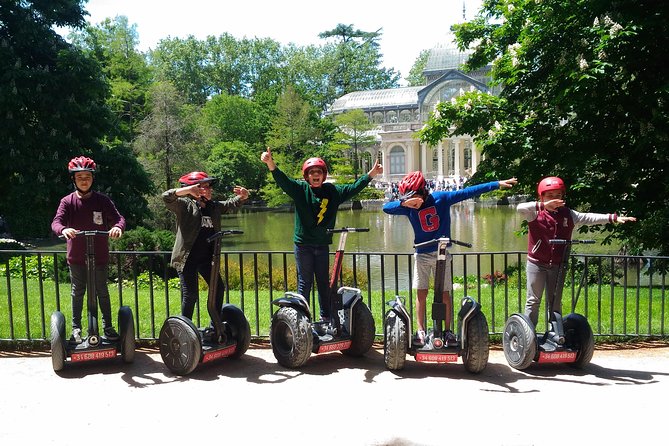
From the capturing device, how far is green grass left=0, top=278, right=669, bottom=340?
690cm

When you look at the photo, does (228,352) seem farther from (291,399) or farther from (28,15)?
(28,15)

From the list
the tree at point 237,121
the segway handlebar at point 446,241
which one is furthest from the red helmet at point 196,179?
the tree at point 237,121

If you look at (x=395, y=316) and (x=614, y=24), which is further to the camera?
(x=614, y=24)

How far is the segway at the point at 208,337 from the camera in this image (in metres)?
5.65

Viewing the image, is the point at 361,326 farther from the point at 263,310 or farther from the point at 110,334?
the point at 263,310

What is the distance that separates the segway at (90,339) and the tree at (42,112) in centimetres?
1433

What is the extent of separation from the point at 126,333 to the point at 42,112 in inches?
647

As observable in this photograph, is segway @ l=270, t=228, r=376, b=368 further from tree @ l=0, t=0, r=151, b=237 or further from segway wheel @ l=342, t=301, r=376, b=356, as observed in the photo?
tree @ l=0, t=0, r=151, b=237

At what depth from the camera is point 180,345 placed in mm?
5703

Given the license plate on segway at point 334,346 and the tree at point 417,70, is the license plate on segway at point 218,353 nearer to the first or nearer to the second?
the license plate on segway at point 334,346

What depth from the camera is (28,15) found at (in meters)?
A: 20.4

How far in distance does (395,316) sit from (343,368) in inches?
29.4

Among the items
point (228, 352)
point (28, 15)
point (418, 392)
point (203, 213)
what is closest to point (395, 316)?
point (418, 392)

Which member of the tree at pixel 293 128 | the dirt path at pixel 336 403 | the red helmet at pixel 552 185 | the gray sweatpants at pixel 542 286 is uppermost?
the tree at pixel 293 128
